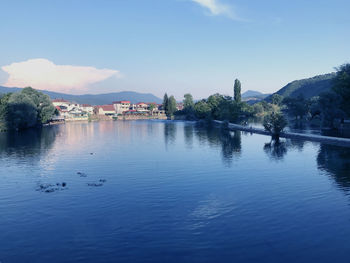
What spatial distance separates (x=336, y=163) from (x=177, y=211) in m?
29.3

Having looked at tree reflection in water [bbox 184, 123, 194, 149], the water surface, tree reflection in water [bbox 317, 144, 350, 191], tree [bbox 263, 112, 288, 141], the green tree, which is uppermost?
the green tree

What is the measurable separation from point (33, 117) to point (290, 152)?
91318 mm

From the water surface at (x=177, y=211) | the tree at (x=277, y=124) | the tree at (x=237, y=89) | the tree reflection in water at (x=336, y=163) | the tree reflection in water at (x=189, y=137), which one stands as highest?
the tree at (x=237, y=89)

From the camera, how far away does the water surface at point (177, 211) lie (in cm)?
1641

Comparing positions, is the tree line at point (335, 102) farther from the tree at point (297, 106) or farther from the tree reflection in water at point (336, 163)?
the tree at point (297, 106)

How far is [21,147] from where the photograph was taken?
60.3 m

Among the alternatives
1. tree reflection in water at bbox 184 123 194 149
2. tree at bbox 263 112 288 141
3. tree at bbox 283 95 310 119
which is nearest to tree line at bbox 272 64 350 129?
tree at bbox 263 112 288 141

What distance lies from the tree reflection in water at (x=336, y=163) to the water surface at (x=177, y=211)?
0.71 ft

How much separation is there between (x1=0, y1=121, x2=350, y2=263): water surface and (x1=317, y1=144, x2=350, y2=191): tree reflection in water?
0.21m

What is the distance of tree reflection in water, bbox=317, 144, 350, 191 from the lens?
31.3 m

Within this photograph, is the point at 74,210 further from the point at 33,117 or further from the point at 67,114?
the point at 67,114

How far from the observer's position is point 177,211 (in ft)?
73.7

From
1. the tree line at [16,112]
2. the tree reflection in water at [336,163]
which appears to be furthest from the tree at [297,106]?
the tree line at [16,112]

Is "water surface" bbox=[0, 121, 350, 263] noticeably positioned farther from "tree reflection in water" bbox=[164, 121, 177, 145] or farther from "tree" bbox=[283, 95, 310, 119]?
"tree" bbox=[283, 95, 310, 119]
